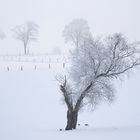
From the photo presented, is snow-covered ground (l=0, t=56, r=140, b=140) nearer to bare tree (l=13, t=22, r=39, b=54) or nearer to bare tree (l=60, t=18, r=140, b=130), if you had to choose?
bare tree (l=60, t=18, r=140, b=130)

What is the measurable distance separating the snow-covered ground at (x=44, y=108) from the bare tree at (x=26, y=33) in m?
39.5

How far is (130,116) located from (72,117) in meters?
11.9

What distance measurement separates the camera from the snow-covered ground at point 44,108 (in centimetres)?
3092

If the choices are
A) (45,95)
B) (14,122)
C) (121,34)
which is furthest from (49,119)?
(121,34)

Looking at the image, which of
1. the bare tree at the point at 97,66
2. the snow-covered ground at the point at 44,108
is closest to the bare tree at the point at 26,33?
the snow-covered ground at the point at 44,108

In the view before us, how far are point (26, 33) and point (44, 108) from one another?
186 feet

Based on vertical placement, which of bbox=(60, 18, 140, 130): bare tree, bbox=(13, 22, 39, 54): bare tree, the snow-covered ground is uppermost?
bbox=(13, 22, 39, 54): bare tree

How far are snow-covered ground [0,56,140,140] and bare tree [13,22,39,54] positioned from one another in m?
39.5

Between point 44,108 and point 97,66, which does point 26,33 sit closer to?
point 44,108

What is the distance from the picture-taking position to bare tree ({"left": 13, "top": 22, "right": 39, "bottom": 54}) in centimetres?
9238

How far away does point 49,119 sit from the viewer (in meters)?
35.8

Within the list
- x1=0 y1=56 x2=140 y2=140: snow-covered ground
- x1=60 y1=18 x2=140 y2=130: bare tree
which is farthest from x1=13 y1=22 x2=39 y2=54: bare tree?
x1=60 y1=18 x2=140 y2=130: bare tree

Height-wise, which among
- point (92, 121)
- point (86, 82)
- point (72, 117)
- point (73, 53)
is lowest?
point (92, 121)

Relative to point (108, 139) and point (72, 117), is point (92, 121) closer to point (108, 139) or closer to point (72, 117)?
point (72, 117)
